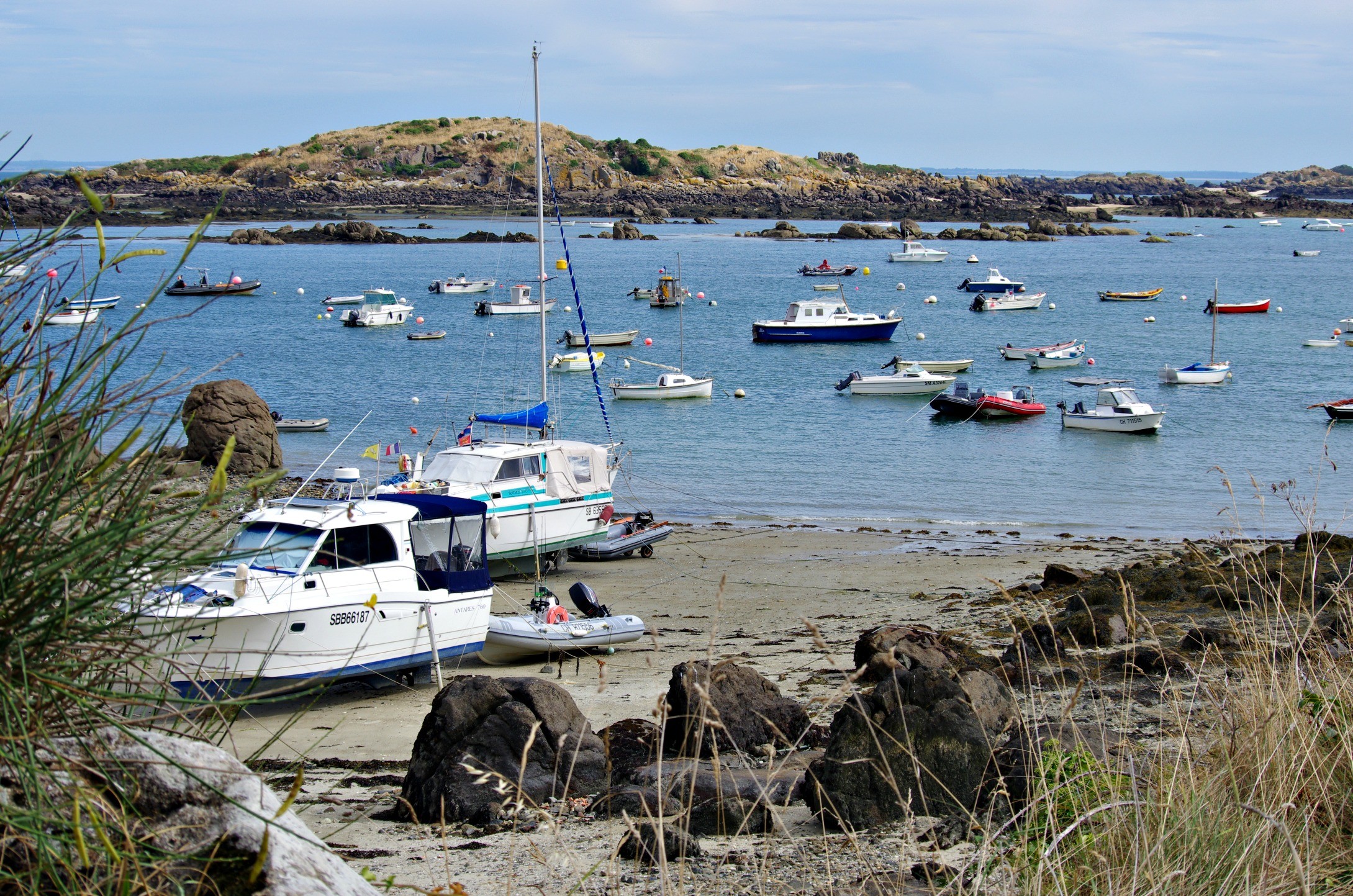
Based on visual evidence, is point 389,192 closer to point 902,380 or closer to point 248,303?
point 248,303

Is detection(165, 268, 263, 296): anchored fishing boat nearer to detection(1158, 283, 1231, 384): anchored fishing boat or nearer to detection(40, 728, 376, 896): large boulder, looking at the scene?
detection(1158, 283, 1231, 384): anchored fishing boat

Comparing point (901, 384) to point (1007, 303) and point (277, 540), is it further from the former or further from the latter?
point (277, 540)

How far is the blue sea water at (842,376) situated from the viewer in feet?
87.3

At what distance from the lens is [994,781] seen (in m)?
5.70

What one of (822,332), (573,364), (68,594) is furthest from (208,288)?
(68,594)

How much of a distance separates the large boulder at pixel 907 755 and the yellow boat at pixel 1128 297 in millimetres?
71581

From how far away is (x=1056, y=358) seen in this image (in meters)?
47.1

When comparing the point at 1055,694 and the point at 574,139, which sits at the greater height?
the point at 574,139

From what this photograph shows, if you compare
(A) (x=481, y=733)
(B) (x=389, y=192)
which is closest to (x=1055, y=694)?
(A) (x=481, y=733)

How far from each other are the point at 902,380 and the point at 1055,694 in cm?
3287

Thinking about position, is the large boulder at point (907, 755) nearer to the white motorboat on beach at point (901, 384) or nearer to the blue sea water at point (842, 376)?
the blue sea water at point (842, 376)

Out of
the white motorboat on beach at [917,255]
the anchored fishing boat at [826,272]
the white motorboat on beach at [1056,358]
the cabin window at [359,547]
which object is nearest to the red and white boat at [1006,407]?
the white motorboat on beach at [1056,358]

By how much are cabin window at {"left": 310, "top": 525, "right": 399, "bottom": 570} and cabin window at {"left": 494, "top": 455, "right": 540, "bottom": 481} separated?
251 inches

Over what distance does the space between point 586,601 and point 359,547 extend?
322 centimetres
